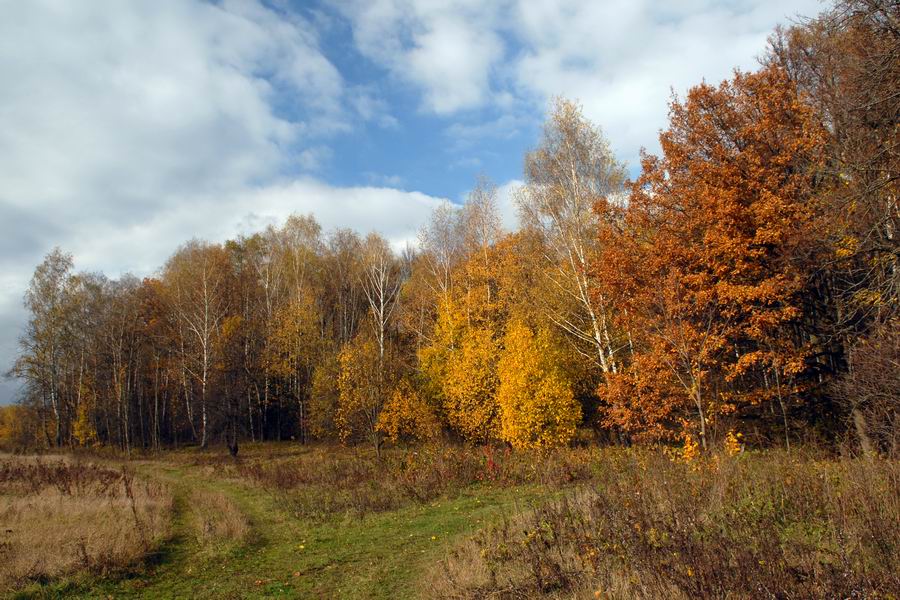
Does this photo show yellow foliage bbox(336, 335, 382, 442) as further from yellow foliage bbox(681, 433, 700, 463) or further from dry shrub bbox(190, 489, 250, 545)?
yellow foliage bbox(681, 433, 700, 463)

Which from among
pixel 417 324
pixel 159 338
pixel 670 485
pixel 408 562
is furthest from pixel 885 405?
pixel 159 338

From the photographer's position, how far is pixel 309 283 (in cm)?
4366

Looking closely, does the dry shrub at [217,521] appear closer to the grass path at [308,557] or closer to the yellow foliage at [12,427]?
the grass path at [308,557]

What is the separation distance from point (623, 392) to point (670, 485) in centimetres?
1032

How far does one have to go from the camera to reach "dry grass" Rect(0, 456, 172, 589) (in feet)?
27.6

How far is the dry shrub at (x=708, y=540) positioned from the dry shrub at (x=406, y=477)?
21.9ft

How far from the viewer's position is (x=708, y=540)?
17.0 feet

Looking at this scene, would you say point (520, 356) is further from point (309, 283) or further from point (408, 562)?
point (309, 283)

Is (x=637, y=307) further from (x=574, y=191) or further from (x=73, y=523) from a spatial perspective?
(x=73, y=523)

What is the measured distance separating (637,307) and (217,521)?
14.0m

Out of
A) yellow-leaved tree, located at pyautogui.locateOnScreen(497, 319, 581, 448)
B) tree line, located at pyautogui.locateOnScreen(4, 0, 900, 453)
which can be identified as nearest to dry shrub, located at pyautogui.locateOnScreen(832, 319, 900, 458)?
tree line, located at pyautogui.locateOnScreen(4, 0, 900, 453)

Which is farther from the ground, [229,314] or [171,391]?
[229,314]

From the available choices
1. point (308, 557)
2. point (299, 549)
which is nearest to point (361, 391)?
point (299, 549)

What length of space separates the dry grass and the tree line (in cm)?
1177
